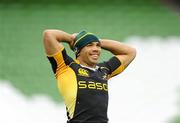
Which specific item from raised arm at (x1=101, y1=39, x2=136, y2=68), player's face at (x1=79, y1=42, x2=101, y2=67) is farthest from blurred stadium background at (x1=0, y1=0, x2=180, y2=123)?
player's face at (x1=79, y1=42, x2=101, y2=67)

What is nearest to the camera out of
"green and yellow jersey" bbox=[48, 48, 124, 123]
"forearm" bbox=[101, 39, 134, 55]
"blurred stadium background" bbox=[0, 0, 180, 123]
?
"green and yellow jersey" bbox=[48, 48, 124, 123]

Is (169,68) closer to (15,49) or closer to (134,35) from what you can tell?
(134,35)

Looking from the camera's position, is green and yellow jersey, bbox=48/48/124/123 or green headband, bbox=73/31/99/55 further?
green headband, bbox=73/31/99/55

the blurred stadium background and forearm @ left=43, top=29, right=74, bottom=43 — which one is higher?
forearm @ left=43, top=29, right=74, bottom=43

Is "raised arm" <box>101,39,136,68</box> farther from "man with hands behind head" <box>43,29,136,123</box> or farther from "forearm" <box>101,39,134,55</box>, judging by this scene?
"man with hands behind head" <box>43,29,136,123</box>

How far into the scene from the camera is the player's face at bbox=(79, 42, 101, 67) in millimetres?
4305

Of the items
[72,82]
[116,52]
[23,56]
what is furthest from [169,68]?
[72,82]

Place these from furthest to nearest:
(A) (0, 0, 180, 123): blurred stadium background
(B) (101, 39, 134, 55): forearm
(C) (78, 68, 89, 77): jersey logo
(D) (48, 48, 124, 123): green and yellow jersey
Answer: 1. (A) (0, 0, 180, 123): blurred stadium background
2. (B) (101, 39, 134, 55): forearm
3. (C) (78, 68, 89, 77): jersey logo
4. (D) (48, 48, 124, 123): green and yellow jersey

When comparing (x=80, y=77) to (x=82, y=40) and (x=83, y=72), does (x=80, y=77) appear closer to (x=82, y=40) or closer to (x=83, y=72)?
(x=83, y=72)

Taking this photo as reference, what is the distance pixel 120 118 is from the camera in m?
6.77

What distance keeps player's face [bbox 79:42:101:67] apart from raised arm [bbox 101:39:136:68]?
0.83ft

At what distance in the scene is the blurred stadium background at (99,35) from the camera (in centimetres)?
667

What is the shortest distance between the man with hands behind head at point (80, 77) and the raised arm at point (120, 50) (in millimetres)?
202

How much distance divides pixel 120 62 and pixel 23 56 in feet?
7.95
